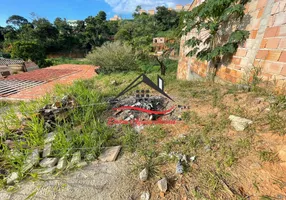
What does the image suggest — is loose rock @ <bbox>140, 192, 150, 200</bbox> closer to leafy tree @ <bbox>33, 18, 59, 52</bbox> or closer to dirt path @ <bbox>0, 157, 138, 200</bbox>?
dirt path @ <bbox>0, 157, 138, 200</bbox>

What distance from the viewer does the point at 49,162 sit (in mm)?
1261

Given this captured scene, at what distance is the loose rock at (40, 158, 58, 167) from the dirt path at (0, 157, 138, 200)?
0.15 meters

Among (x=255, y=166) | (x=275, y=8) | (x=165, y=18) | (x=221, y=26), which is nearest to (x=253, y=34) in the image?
(x=275, y=8)

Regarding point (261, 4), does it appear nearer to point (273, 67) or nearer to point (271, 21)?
point (271, 21)

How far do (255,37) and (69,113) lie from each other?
3385 millimetres

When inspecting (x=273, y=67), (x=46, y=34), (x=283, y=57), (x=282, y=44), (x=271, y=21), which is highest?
(x=46, y=34)

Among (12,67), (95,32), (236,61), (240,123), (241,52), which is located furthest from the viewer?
(95,32)

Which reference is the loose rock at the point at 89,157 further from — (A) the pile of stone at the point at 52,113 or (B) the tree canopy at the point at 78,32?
(B) the tree canopy at the point at 78,32

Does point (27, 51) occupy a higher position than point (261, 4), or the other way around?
point (261, 4)

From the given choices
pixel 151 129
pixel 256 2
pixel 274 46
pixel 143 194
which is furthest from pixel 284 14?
pixel 143 194

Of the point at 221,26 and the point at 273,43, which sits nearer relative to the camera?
the point at 273,43

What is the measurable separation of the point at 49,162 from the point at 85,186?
0.50 m

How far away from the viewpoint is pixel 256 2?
212 centimetres

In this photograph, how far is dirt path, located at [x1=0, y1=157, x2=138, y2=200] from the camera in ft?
3.27
